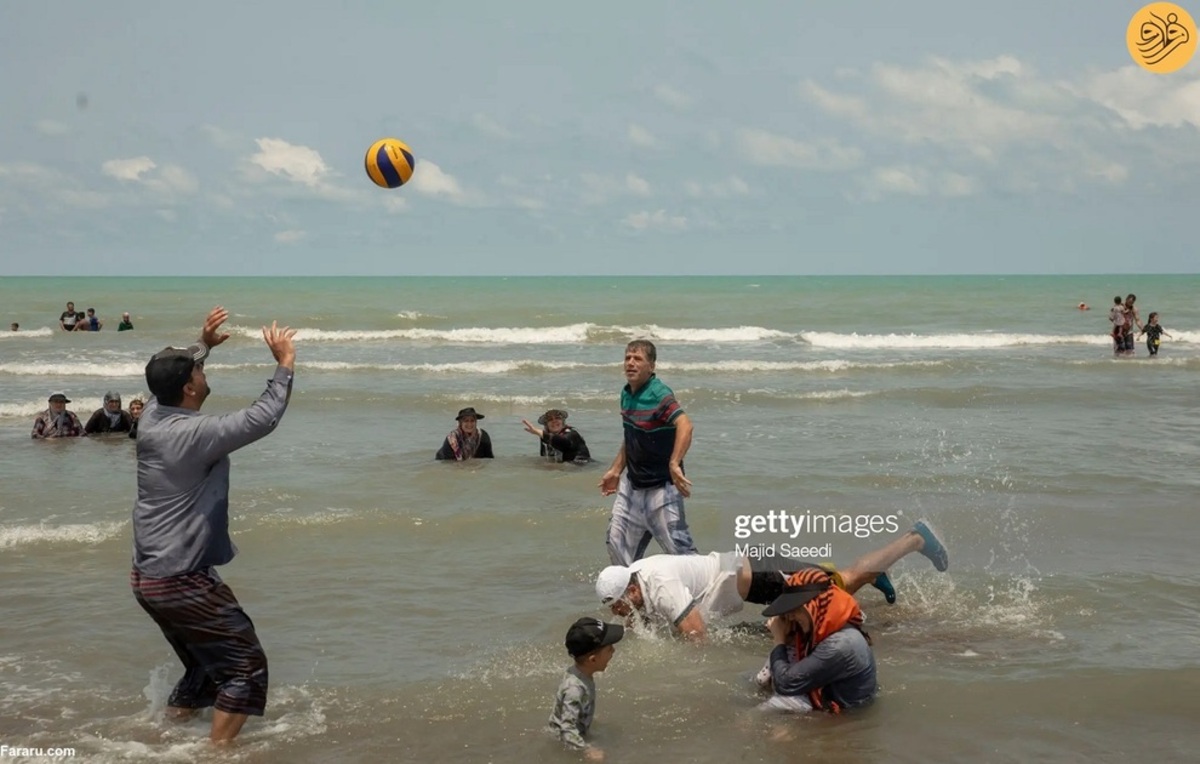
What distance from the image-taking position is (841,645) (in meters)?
6.12

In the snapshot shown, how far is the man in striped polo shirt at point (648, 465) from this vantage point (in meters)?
7.79

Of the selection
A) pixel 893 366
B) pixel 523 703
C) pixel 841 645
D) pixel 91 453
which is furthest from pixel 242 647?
pixel 893 366

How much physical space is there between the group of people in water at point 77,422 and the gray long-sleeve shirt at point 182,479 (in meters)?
11.5

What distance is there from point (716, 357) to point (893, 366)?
6.02 metres

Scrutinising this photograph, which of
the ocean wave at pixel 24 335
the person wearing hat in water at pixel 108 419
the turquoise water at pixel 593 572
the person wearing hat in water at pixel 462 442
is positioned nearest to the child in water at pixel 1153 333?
the turquoise water at pixel 593 572

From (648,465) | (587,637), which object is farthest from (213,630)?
(648,465)

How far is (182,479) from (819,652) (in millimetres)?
3259

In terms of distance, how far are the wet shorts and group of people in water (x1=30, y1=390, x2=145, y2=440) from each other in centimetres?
1142

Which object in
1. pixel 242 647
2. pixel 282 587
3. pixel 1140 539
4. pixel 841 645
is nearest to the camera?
pixel 242 647

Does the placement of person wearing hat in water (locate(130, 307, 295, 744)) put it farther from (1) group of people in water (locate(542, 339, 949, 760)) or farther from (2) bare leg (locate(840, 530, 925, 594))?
(2) bare leg (locate(840, 530, 925, 594))

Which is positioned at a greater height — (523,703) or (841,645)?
(841,645)

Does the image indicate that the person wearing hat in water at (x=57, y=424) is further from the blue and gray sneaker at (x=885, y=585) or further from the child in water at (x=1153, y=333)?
the child in water at (x=1153, y=333)

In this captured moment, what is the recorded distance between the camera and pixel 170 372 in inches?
214

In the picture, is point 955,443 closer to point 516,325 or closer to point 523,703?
point 523,703
